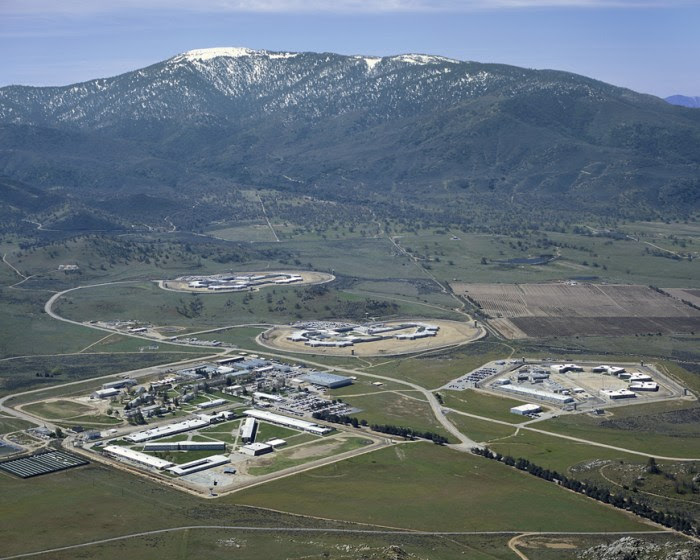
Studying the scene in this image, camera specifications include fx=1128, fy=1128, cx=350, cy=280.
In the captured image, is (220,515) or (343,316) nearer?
(220,515)

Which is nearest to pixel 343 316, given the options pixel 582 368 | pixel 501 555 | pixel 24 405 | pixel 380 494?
pixel 582 368

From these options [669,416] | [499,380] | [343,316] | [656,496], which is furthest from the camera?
[343,316]

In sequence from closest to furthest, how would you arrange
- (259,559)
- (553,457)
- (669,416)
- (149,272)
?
(259,559) → (553,457) → (669,416) → (149,272)

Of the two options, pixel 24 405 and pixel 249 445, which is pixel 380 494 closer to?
pixel 249 445

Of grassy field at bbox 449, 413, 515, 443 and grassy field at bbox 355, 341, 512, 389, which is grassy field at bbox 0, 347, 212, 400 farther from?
grassy field at bbox 449, 413, 515, 443

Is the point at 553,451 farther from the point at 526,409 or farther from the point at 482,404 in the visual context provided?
the point at 482,404

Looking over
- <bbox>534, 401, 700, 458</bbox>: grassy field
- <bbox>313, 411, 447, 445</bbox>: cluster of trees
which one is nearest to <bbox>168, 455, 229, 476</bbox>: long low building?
<bbox>313, 411, 447, 445</bbox>: cluster of trees

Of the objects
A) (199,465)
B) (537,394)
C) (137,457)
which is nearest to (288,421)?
(199,465)
